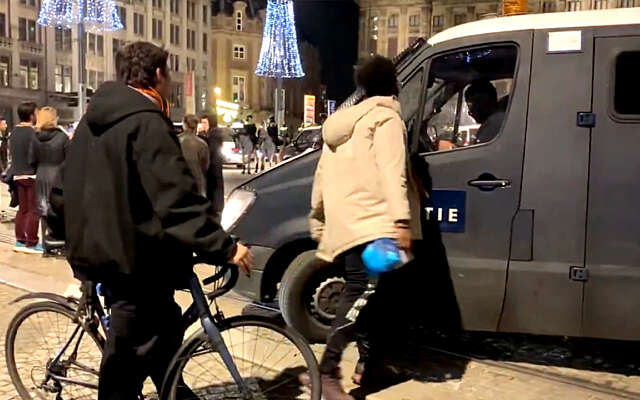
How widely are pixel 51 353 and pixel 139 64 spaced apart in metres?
1.70

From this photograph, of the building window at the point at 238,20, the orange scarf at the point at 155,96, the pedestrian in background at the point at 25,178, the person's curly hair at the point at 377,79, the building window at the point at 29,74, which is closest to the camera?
the orange scarf at the point at 155,96

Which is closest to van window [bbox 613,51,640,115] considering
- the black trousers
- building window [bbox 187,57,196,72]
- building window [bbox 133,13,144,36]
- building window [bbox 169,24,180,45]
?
the black trousers

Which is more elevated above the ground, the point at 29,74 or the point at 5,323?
the point at 29,74

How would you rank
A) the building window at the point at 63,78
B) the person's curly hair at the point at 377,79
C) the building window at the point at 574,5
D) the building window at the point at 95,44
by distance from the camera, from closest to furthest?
the person's curly hair at the point at 377,79
the building window at the point at 574,5
the building window at the point at 63,78
the building window at the point at 95,44

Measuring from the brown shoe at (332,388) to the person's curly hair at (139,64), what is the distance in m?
1.89

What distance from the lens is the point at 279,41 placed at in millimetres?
31297

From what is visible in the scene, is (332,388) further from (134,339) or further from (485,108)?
(485,108)

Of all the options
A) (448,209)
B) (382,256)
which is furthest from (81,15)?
(382,256)

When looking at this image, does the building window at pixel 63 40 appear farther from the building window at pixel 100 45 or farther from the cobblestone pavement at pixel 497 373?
the cobblestone pavement at pixel 497 373

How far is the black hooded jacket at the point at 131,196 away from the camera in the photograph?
2.82m

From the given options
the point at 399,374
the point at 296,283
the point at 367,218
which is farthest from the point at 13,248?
the point at 367,218

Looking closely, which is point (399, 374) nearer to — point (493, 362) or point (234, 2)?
point (493, 362)

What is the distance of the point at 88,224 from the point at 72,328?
0.94 meters

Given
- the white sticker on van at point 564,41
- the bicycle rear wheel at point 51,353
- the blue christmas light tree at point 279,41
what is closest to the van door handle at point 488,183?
the white sticker on van at point 564,41
